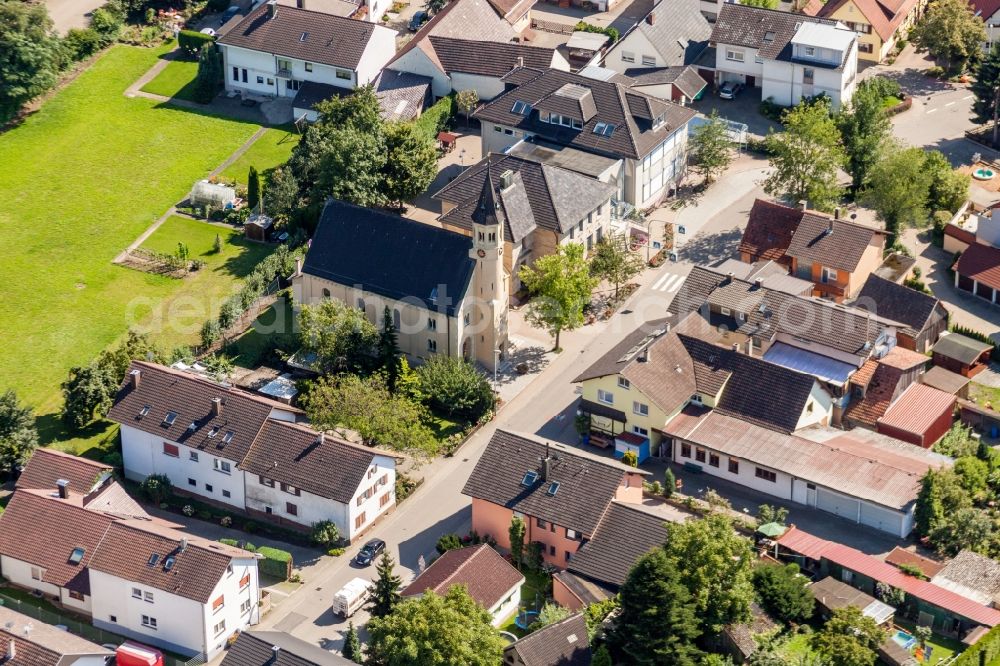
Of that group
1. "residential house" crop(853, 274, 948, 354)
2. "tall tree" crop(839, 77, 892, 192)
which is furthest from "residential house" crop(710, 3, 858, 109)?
"residential house" crop(853, 274, 948, 354)

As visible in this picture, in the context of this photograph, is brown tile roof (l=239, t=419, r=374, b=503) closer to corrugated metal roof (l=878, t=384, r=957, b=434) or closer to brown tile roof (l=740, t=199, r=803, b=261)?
Result: corrugated metal roof (l=878, t=384, r=957, b=434)

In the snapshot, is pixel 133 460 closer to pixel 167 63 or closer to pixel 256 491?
pixel 256 491

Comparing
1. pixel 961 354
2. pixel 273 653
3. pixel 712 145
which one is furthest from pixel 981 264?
pixel 273 653

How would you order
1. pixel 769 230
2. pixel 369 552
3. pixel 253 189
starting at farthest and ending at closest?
pixel 253 189 < pixel 769 230 < pixel 369 552

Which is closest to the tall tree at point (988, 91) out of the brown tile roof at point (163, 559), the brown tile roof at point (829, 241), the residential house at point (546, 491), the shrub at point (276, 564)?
the brown tile roof at point (829, 241)

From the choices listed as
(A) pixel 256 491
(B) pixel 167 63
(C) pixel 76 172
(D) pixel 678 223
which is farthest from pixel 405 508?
(B) pixel 167 63

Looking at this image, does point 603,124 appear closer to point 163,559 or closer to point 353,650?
point 163,559
